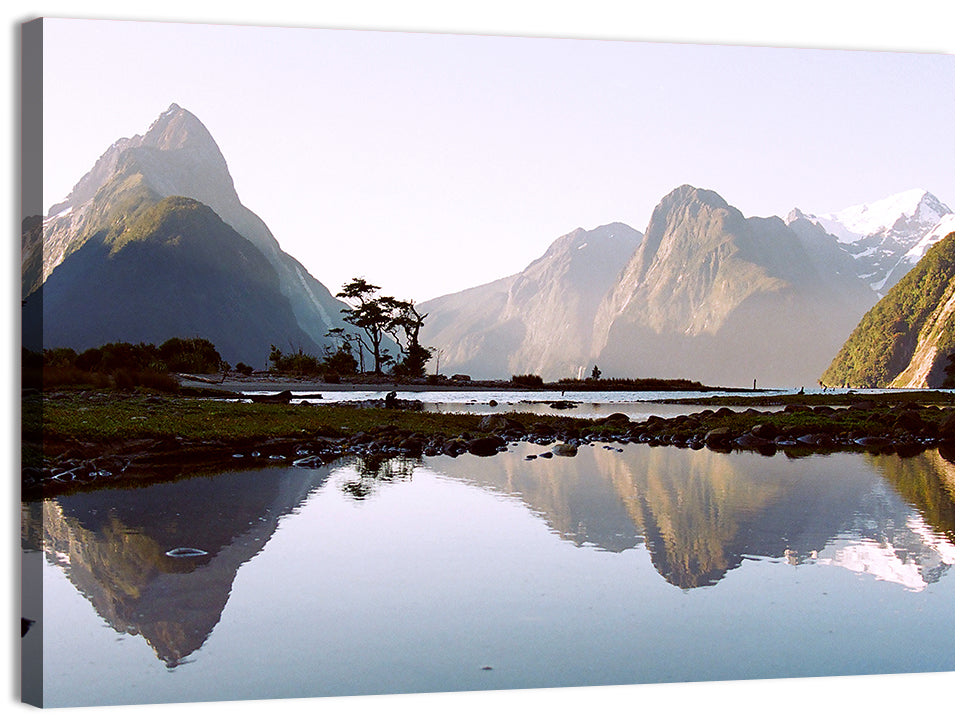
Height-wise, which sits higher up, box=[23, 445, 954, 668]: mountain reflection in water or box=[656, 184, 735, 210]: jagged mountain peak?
box=[656, 184, 735, 210]: jagged mountain peak

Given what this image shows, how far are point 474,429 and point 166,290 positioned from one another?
735 inches

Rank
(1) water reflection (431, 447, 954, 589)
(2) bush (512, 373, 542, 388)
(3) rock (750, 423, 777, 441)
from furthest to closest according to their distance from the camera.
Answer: (2) bush (512, 373, 542, 388) → (3) rock (750, 423, 777, 441) → (1) water reflection (431, 447, 954, 589)

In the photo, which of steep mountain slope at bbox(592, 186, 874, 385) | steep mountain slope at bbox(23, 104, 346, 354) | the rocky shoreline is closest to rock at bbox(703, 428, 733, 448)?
the rocky shoreline

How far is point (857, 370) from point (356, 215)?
1212cm

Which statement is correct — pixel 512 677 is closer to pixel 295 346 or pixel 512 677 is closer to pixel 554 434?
pixel 554 434

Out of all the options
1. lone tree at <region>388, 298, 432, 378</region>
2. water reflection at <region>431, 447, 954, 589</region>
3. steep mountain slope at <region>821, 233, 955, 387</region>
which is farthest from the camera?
lone tree at <region>388, 298, 432, 378</region>

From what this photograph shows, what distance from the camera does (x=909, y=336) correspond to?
16.0m

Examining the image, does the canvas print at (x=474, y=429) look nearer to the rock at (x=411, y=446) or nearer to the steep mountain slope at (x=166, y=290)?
the rock at (x=411, y=446)

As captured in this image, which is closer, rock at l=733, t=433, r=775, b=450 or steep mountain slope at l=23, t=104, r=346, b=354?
steep mountain slope at l=23, t=104, r=346, b=354

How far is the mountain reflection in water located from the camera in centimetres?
720

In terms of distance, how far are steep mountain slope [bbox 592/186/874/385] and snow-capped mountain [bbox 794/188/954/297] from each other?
229cm

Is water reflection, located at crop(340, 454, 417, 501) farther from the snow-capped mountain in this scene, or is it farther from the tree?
the snow-capped mountain

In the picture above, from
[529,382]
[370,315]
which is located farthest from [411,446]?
[370,315]

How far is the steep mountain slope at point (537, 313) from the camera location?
16719 millimetres
